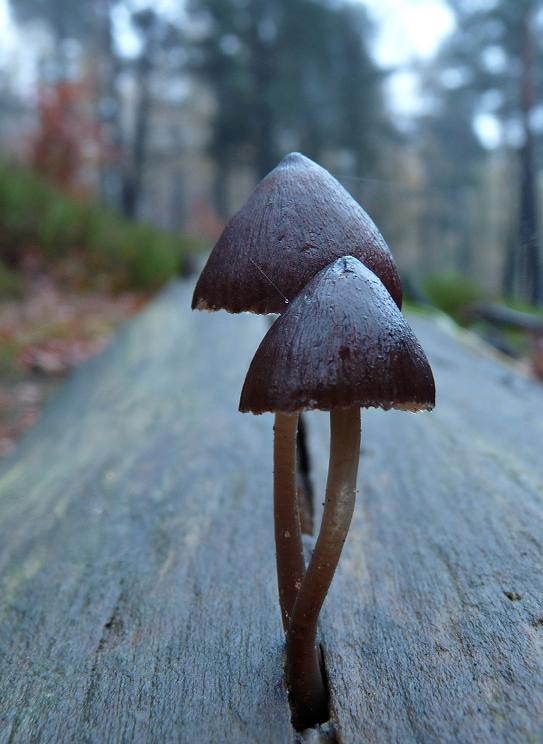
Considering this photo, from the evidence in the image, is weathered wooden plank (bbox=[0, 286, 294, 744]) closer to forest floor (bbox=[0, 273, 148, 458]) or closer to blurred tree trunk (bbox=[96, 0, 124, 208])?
forest floor (bbox=[0, 273, 148, 458])

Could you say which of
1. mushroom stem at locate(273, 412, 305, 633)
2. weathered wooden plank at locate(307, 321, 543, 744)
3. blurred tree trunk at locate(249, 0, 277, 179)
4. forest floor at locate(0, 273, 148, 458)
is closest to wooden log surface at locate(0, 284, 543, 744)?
weathered wooden plank at locate(307, 321, 543, 744)

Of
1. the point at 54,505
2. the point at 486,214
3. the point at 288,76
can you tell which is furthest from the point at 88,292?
the point at 486,214

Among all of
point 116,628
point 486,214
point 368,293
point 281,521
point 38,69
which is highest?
point 38,69

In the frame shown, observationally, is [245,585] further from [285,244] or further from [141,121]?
[141,121]

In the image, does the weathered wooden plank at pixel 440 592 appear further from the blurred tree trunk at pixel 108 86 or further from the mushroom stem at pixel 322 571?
the blurred tree trunk at pixel 108 86

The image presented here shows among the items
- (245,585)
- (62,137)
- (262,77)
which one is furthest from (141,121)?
(245,585)

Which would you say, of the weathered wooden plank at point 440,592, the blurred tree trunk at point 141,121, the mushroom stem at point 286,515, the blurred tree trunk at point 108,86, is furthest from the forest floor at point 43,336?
the blurred tree trunk at point 108,86

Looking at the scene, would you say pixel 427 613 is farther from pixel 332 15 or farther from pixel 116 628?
pixel 332 15
